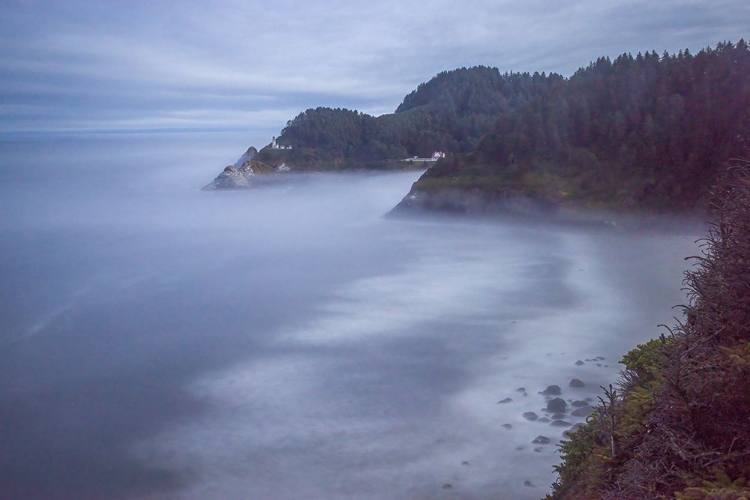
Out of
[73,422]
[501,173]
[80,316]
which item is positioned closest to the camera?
[73,422]

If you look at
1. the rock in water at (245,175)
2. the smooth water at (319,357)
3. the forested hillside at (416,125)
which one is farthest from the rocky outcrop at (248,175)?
the smooth water at (319,357)

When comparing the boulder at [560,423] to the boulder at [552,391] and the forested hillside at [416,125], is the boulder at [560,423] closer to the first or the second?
the boulder at [552,391]

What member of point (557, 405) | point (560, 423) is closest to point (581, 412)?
point (557, 405)

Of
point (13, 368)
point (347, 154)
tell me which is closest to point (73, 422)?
point (13, 368)

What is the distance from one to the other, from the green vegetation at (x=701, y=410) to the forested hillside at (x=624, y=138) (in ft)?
125

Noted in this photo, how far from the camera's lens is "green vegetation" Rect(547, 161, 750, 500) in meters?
4.70

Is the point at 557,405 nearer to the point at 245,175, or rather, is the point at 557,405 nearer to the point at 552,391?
the point at 552,391

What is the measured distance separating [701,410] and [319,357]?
807 inches

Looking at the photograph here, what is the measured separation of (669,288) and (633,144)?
1951cm

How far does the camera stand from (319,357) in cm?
2470

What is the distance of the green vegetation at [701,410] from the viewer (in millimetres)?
4703

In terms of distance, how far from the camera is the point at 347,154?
3816 inches

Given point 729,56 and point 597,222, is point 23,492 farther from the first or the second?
point 729,56

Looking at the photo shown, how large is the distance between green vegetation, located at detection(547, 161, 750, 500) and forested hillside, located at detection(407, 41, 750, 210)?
125 feet
